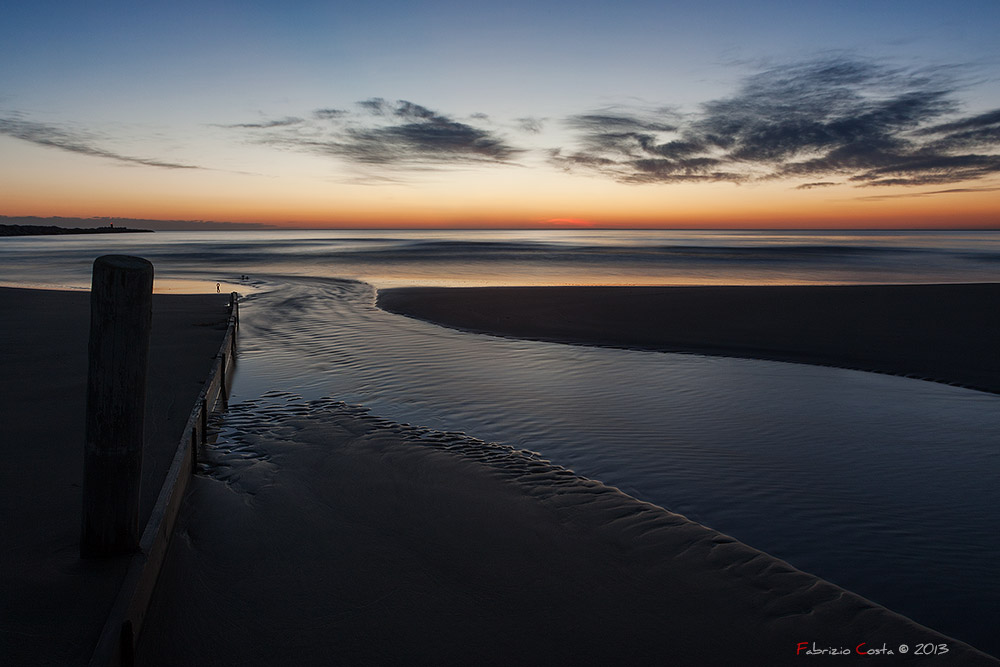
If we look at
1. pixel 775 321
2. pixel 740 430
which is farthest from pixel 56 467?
Answer: pixel 775 321

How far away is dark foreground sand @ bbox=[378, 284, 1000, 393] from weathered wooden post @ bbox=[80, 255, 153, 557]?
31.8 ft

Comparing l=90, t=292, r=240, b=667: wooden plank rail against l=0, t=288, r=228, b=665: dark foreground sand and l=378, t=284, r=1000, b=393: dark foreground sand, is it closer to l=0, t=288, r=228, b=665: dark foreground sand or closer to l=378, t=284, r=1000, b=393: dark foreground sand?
l=0, t=288, r=228, b=665: dark foreground sand

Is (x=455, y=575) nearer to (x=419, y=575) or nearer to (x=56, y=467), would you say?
(x=419, y=575)

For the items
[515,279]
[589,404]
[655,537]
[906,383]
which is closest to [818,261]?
[515,279]

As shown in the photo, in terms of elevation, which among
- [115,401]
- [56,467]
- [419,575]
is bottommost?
[419,575]

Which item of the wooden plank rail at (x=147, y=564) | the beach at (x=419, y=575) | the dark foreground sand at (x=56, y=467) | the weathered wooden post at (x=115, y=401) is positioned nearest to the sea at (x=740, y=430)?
the beach at (x=419, y=575)

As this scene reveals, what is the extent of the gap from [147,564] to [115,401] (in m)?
0.93

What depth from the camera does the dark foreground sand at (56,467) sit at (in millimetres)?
3021

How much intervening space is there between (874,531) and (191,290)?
22570 mm

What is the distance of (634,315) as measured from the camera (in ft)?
49.8

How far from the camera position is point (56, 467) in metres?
5.08

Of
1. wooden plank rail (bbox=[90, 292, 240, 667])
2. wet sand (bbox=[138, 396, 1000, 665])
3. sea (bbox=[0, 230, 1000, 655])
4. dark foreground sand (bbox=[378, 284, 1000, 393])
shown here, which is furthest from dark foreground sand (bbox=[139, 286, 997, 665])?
dark foreground sand (bbox=[378, 284, 1000, 393])

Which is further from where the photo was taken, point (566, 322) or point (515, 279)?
point (515, 279)

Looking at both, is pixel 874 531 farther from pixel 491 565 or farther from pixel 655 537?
pixel 491 565
